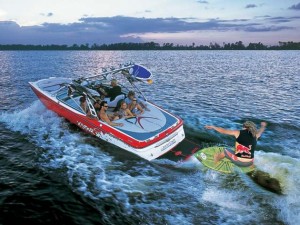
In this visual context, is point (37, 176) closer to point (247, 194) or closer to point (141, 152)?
point (141, 152)

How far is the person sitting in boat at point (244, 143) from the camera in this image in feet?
28.4

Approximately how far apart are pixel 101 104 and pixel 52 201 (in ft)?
16.1

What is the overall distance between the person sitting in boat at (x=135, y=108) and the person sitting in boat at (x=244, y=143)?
15.9ft

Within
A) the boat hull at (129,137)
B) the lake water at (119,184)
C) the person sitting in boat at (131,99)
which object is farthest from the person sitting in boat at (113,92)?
the lake water at (119,184)

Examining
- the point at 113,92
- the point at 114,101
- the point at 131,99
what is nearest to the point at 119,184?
the point at 131,99

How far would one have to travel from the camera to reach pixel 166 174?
32.5 ft

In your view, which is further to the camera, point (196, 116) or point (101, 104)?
point (196, 116)

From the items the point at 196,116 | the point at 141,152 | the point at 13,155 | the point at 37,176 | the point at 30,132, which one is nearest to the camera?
the point at 37,176

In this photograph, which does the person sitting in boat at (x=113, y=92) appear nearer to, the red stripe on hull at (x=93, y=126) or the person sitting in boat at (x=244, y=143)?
the red stripe on hull at (x=93, y=126)

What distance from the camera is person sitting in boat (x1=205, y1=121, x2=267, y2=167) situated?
865 centimetres

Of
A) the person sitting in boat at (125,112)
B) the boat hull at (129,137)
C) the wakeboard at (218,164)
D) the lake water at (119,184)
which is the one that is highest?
the person sitting in boat at (125,112)

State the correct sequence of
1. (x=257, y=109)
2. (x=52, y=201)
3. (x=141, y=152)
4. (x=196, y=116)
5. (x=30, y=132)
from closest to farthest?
(x=52, y=201) → (x=141, y=152) → (x=30, y=132) → (x=196, y=116) → (x=257, y=109)

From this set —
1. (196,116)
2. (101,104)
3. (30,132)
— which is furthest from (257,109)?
(30,132)

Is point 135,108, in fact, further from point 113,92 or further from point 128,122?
point 113,92
